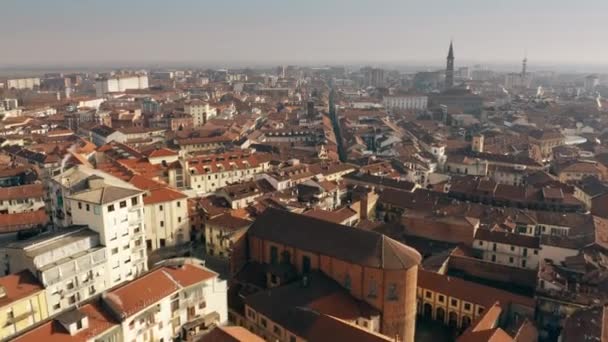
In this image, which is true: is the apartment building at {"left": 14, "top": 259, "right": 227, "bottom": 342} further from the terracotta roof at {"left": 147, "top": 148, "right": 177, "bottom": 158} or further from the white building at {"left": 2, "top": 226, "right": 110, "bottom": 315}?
the terracotta roof at {"left": 147, "top": 148, "right": 177, "bottom": 158}

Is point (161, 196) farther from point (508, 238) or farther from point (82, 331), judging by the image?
point (508, 238)

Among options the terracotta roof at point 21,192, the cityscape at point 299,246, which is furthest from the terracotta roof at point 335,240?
the terracotta roof at point 21,192

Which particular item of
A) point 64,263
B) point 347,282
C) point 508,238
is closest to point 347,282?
point 347,282

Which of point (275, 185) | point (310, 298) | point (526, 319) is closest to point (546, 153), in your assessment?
point (275, 185)

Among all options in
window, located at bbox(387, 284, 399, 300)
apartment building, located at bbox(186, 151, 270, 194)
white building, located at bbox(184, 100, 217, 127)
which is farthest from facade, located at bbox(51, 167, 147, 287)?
white building, located at bbox(184, 100, 217, 127)

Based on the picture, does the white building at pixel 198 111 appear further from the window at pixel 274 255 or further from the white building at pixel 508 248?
the white building at pixel 508 248

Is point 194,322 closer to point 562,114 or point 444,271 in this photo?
point 444,271
